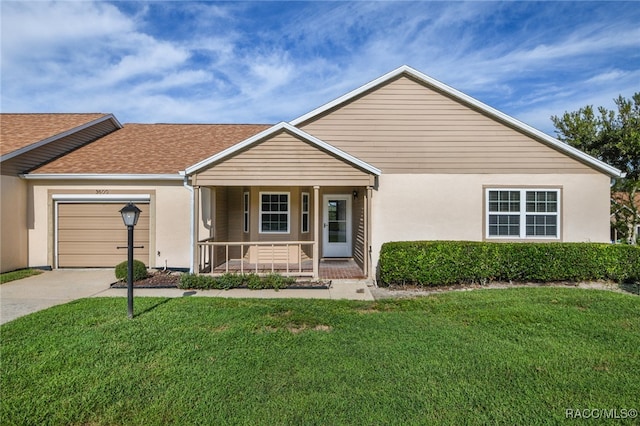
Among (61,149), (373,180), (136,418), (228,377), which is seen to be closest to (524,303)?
(373,180)

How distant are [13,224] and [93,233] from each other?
2.07 m

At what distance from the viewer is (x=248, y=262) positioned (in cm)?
1098

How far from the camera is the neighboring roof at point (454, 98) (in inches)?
372

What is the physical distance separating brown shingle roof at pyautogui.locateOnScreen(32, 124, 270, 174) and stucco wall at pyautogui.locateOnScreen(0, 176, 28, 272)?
0.78 meters

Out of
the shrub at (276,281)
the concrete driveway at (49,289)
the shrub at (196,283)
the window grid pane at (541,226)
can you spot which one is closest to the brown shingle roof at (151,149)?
the concrete driveway at (49,289)

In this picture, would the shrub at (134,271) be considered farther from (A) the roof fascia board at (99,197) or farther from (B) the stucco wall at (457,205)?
(B) the stucco wall at (457,205)

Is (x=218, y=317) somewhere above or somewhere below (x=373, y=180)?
below

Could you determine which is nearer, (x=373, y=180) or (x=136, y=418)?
(x=136, y=418)

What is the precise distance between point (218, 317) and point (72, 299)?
380 cm

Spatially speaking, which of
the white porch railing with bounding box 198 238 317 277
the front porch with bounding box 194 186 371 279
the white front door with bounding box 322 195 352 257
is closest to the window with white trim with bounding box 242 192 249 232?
the front porch with bounding box 194 186 371 279

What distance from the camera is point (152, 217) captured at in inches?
409

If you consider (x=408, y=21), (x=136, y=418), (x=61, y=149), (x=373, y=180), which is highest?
(x=408, y=21)

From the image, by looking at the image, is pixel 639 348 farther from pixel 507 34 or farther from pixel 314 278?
pixel 507 34

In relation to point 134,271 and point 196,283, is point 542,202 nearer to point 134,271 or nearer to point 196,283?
point 196,283
